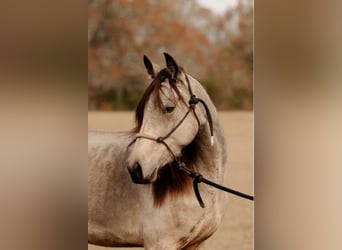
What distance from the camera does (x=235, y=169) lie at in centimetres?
173

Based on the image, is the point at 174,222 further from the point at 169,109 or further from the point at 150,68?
the point at 150,68

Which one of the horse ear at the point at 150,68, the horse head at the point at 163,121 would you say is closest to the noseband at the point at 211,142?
the horse head at the point at 163,121

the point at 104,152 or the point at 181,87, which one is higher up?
the point at 181,87

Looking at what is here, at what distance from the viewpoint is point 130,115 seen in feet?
5.56

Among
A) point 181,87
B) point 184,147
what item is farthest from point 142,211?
point 181,87

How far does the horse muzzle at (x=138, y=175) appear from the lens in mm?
1661

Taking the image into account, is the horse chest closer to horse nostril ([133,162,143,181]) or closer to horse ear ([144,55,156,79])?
horse nostril ([133,162,143,181])

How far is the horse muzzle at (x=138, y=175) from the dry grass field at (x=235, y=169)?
0.13 metres

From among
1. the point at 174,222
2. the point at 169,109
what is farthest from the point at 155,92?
the point at 174,222

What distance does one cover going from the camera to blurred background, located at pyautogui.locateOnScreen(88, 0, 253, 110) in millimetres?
1696

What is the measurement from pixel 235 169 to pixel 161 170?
0.83 ft
